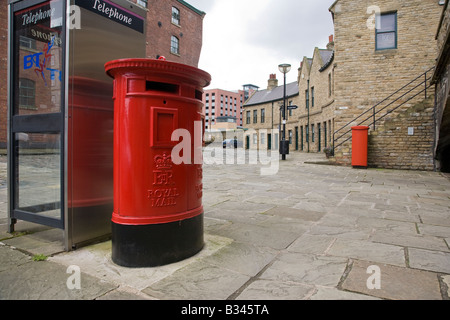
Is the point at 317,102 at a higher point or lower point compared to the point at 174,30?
lower

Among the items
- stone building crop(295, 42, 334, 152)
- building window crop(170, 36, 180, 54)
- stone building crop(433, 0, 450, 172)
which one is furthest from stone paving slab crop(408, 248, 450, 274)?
building window crop(170, 36, 180, 54)

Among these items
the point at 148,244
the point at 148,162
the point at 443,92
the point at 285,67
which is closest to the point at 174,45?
the point at 285,67

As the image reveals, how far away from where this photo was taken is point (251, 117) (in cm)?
4419

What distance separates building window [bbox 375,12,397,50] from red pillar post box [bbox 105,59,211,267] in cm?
1364

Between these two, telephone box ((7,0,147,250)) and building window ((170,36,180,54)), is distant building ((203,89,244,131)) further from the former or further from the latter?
telephone box ((7,0,147,250))

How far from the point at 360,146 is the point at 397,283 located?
1112 cm

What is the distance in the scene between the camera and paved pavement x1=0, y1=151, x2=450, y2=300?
209 centimetres

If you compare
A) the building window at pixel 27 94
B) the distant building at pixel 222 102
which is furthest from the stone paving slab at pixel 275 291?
the distant building at pixel 222 102

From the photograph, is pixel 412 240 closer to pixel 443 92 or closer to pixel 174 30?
pixel 443 92

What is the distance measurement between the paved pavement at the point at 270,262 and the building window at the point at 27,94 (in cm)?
142

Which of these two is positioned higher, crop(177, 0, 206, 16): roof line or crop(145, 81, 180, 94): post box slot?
crop(177, 0, 206, 16): roof line

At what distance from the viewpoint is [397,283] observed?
7.29 ft

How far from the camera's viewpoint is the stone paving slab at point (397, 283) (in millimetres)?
2041
